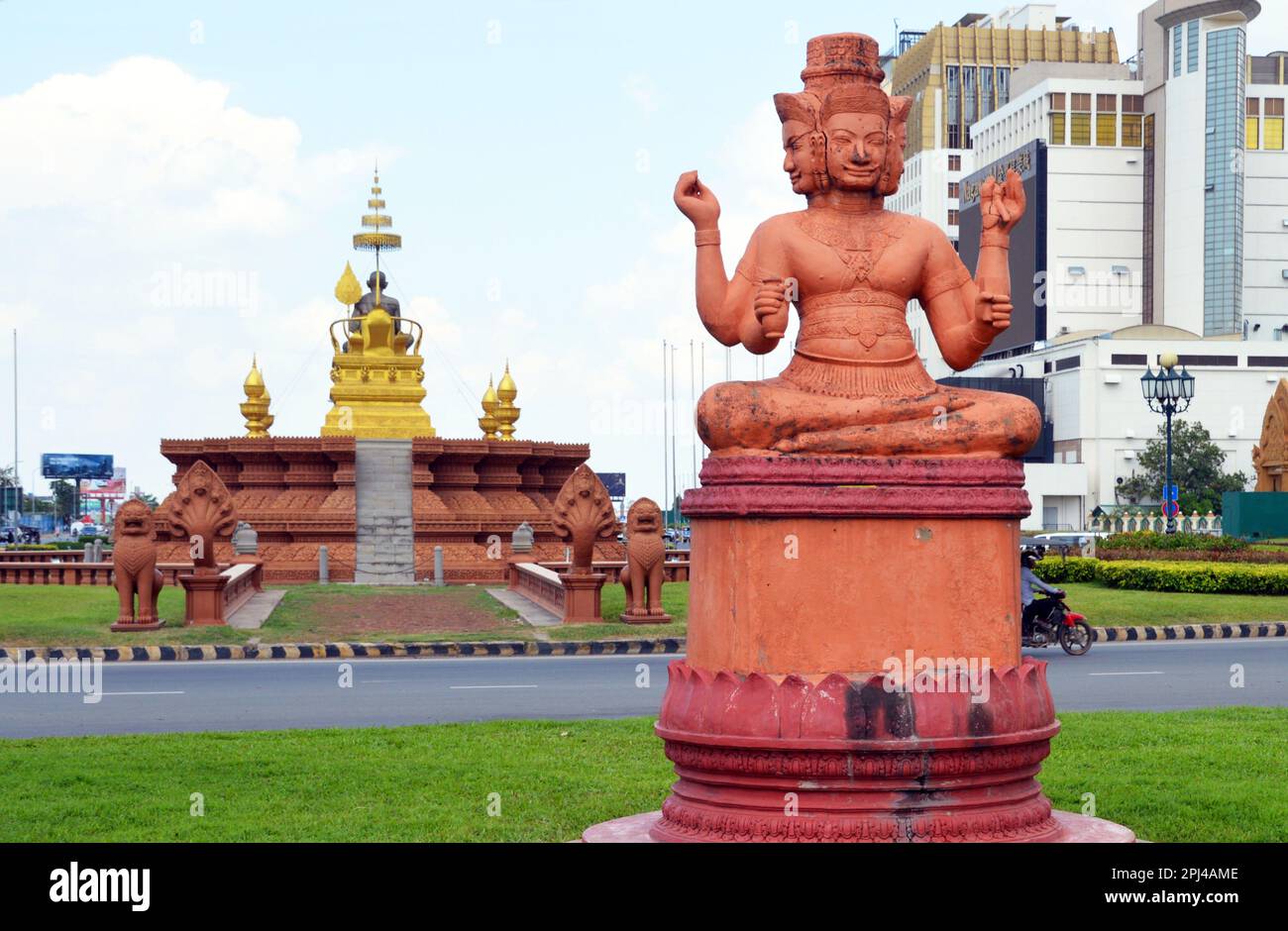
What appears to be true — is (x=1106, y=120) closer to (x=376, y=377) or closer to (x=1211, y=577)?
(x=376, y=377)

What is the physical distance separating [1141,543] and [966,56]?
8243 cm

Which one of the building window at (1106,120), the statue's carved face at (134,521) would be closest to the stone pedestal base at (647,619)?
the statue's carved face at (134,521)

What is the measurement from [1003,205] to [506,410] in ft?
94.8

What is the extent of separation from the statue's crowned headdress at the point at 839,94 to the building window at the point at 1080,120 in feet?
277

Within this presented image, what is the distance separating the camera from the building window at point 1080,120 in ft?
283

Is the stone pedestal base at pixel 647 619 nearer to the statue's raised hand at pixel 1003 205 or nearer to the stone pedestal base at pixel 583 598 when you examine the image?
the stone pedestal base at pixel 583 598

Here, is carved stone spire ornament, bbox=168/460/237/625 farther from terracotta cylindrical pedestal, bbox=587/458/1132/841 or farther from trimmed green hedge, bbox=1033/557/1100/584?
terracotta cylindrical pedestal, bbox=587/458/1132/841

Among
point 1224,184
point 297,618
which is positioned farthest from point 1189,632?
point 1224,184

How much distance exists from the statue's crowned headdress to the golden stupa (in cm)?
2626

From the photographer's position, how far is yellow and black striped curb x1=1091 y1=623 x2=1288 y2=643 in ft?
63.9

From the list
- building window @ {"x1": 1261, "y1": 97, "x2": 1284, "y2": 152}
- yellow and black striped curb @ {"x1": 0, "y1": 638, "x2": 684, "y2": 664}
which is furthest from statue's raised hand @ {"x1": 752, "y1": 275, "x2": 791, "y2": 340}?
building window @ {"x1": 1261, "y1": 97, "x2": 1284, "y2": 152}

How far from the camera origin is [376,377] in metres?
33.8

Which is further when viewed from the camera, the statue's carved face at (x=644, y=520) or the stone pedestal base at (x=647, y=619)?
the stone pedestal base at (x=647, y=619)
